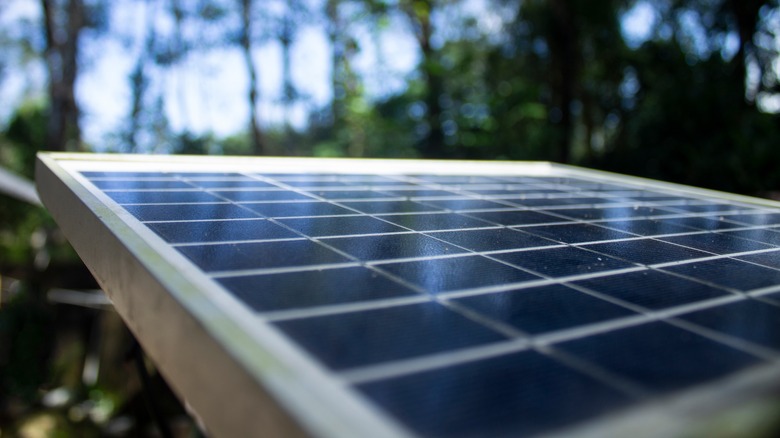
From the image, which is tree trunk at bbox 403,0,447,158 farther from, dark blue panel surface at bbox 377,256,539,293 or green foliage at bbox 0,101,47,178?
dark blue panel surface at bbox 377,256,539,293

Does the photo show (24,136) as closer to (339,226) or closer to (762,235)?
(339,226)

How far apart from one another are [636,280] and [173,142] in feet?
69.9

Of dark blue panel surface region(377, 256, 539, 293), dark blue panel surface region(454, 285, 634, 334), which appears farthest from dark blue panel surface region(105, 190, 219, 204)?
dark blue panel surface region(454, 285, 634, 334)

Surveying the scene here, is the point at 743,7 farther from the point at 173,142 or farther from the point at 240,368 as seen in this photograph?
the point at 240,368

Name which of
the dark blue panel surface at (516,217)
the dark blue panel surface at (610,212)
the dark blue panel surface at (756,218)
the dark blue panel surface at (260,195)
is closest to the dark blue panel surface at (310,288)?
the dark blue panel surface at (516,217)

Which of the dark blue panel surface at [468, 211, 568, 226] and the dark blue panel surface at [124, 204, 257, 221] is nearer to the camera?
the dark blue panel surface at [124, 204, 257, 221]

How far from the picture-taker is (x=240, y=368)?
142 cm

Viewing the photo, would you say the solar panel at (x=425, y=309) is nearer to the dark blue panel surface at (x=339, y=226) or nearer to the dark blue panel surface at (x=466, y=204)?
the dark blue panel surface at (x=339, y=226)

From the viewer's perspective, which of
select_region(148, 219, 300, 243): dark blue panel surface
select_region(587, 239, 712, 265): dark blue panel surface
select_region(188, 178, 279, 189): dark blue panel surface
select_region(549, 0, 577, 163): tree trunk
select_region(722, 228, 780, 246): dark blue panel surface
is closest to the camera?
select_region(148, 219, 300, 243): dark blue panel surface

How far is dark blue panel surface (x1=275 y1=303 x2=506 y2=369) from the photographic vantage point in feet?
5.03

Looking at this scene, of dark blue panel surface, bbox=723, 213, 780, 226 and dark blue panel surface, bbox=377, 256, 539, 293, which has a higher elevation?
dark blue panel surface, bbox=377, 256, 539, 293

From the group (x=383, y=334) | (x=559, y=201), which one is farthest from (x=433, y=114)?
(x=383, y=334)

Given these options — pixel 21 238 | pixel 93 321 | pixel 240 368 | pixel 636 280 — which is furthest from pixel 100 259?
pixel 21 238

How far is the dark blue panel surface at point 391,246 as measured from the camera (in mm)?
2516
